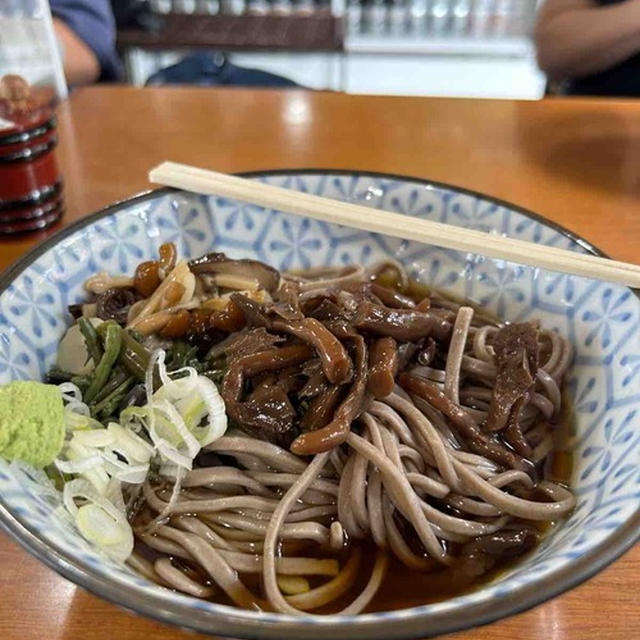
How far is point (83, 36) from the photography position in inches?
119

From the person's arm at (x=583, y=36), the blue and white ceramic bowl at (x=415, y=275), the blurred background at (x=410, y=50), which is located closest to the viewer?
the blue and white ceramic bowl at (x=415, y=275)

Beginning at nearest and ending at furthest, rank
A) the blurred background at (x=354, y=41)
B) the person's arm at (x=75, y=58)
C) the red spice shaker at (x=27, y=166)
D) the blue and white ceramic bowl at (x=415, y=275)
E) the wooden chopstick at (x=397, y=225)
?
the blue and white ceramic bowl at (x=415, y=275)
the wooden chopstick at (x=397, y=225)
the red spice shaker at (x=27, y=166)
the person's arm at (x=75, y=58)
the blurred background at (x=354, y=41)

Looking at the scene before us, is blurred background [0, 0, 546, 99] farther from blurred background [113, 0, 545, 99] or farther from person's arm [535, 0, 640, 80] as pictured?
person's arm [535, 0, 640, 80]

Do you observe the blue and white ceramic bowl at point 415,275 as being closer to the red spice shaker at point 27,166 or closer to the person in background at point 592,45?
the red spice shaker at point 27,166

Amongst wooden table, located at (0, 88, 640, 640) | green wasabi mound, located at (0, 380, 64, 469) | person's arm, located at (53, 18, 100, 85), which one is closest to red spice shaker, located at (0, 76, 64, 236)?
wooden table, located at (0, 88, 640, 640)

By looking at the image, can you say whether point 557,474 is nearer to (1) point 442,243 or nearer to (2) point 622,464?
(2) point 622,464

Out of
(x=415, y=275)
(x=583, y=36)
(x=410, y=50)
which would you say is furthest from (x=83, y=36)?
(x=410, y=50)

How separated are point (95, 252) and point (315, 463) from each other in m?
0.63

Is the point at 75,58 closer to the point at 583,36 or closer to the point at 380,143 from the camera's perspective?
the point at 380,143

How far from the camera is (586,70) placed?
8.93ft

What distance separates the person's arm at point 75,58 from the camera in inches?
113

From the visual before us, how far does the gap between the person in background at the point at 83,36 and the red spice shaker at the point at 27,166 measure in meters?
1.33

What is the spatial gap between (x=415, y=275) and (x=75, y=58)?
6.78 feet

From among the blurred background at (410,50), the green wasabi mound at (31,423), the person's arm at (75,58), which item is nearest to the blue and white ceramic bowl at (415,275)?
the green wasabi mound at (31,423)
